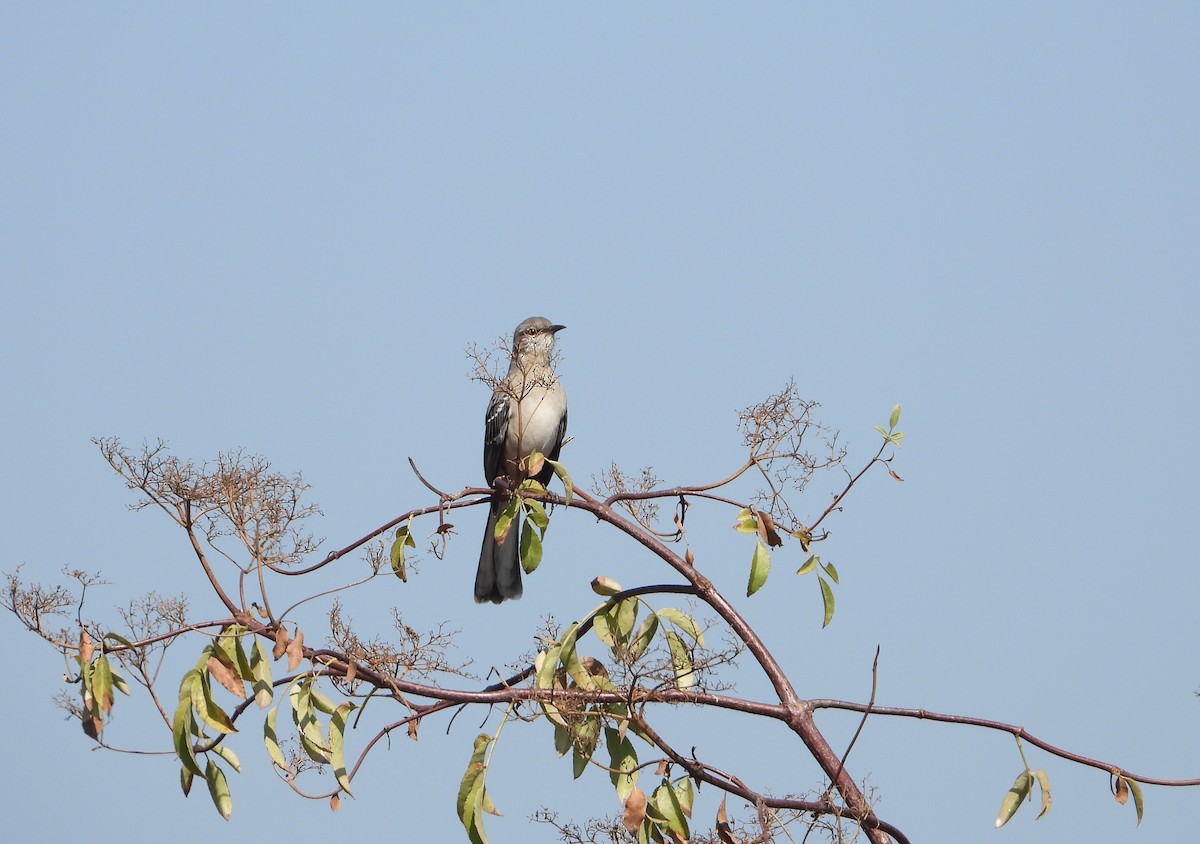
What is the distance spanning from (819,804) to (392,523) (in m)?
1.35

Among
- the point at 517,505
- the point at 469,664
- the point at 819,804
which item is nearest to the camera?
the point at 819,804

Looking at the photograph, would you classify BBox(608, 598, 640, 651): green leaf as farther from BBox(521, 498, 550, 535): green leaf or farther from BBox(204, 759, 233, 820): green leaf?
BBox(204, 759, 233, 820): green leaf

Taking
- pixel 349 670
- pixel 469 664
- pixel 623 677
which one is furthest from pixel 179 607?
pixel 623 677

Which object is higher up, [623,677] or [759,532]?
[759,532]

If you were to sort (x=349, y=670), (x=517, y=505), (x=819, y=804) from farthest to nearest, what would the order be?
1. (x=517, y=505)
2. (x=349, y=670)
3. (x=819, y=804)

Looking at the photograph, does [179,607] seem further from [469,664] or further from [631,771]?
[631,771]

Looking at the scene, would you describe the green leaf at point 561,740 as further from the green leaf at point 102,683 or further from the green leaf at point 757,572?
the green leaf at point 102,683

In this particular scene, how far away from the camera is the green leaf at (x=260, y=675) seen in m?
3.13

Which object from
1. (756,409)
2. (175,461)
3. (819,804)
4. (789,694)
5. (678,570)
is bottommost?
(819,804)

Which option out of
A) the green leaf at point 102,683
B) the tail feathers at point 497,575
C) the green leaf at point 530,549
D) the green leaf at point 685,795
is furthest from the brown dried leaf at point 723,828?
the tail feathers at point 497,575

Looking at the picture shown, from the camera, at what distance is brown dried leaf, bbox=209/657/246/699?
10.0ft

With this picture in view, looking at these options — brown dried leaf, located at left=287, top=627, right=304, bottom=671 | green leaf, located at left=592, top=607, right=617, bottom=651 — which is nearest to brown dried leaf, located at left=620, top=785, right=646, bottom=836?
green leaf, located at left=592, top=607, right=617, bottom=651

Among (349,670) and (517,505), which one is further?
(517,505)

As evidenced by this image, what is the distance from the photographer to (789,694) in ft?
9.95
